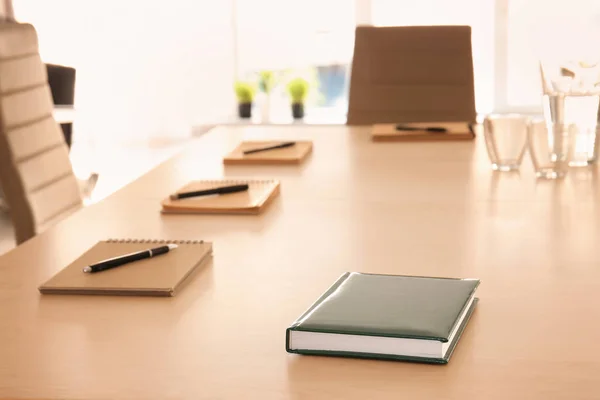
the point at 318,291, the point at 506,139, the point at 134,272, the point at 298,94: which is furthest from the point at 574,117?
the point at 298,94

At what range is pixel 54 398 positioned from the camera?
85 cm

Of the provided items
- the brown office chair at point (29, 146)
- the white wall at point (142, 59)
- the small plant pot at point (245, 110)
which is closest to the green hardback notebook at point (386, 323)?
the brown office chair at point (29, 146)

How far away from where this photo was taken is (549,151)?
1826mm

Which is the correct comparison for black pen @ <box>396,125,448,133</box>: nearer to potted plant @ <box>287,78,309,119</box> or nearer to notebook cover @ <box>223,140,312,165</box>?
notebook cover @ <box>223,140,312,165</box>

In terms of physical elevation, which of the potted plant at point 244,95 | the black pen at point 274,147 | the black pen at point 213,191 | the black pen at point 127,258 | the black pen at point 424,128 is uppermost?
the black pen at point 424,128

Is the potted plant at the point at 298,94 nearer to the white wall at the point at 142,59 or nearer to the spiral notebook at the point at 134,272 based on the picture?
the white wall at the point at 142,59

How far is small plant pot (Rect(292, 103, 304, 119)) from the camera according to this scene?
195 inches

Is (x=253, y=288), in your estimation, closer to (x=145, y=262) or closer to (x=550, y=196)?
(x=145, y=262)

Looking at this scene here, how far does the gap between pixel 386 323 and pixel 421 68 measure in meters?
2.09

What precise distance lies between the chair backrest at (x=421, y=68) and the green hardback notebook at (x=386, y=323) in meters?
1.92

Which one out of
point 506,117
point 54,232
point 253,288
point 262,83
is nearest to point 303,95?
point 262,83

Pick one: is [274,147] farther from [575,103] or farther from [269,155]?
[575,103]

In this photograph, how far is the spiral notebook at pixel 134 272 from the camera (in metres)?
1.14

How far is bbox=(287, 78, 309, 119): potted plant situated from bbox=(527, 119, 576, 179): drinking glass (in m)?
3.13
